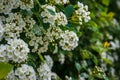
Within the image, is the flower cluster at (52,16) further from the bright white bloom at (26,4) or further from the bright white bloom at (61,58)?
the bright white bloom at (61,58)

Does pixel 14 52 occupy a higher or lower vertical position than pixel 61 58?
lower

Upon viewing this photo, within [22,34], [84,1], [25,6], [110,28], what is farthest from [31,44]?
[110,28]

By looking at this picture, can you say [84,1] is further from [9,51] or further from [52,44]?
[9,51]

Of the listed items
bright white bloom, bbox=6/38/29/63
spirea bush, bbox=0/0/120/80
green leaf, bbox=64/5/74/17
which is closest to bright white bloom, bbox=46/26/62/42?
spirea bush, bbox=0/0/120/80

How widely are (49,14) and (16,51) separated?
0.31 meters

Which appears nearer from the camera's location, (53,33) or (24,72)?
(24,72)

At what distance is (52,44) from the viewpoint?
7.38ft

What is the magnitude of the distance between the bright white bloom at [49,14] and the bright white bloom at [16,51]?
235 millimetres

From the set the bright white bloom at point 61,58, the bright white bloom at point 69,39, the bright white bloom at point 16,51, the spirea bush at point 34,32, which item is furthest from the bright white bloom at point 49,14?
the bright white bloom at point 61,58

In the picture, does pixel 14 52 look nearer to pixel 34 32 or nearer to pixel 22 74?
pixel 22 74

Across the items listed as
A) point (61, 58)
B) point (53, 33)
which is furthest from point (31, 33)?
point (61, 58)

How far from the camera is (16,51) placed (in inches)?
75.7

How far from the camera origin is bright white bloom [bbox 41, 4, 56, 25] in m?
2.07

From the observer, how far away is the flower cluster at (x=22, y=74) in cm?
197
